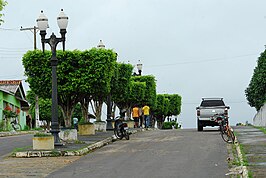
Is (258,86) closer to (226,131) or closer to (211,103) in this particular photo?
(211,103)

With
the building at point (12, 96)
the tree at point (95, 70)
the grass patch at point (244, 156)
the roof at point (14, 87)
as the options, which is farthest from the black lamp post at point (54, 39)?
the roof at point (14, 87)

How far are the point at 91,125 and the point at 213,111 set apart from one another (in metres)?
7.45

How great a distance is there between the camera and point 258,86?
52656mm

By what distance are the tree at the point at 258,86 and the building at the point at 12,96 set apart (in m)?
23.6

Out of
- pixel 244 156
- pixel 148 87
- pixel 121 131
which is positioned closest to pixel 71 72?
pixel 121 131

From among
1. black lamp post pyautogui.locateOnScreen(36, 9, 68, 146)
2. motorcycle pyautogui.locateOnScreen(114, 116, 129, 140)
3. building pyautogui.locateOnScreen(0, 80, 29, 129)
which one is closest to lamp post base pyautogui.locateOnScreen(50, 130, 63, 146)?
black lamp post pyautogui.locateOnScreen(36, 9, 68, 146)

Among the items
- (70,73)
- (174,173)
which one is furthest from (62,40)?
(174,173)

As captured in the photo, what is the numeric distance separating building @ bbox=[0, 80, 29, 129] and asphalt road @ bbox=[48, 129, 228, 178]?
104 ft

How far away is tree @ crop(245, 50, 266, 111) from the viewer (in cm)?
5069

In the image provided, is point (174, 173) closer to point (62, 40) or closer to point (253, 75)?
point (62, 40)

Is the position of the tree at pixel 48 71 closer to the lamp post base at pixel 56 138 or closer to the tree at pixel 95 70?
the tree at pixel 95 70

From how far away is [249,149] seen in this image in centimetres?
1838

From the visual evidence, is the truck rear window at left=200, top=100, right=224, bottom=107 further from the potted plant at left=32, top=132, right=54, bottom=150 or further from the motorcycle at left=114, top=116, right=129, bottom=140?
the potted plant at left=32, top=132, right=54, bottom=150

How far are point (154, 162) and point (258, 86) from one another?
126 ft
